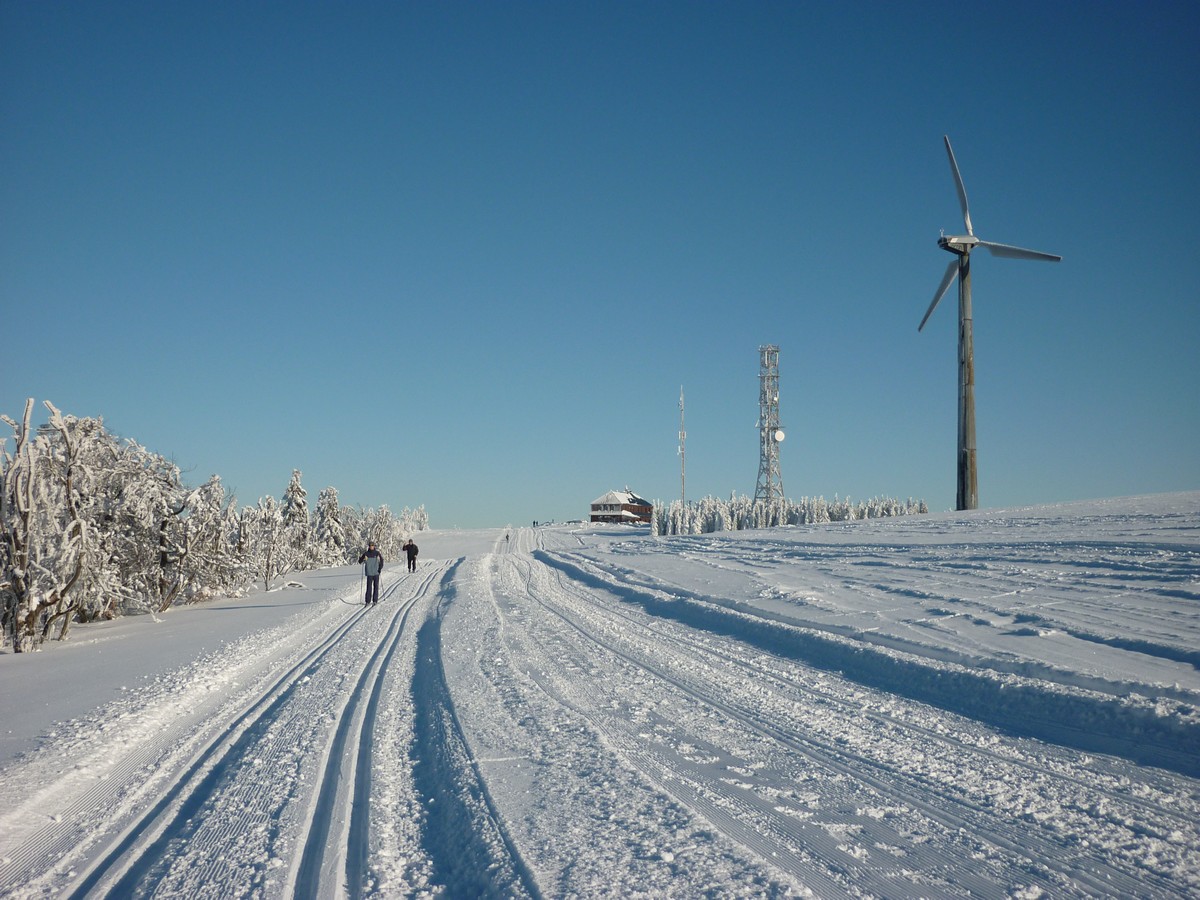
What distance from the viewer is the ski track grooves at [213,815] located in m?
4.09

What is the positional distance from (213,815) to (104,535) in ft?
51.0

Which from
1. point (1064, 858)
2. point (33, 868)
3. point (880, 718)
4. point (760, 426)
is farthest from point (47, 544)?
point (760, 426)

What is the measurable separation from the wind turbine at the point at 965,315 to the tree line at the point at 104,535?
97.0 ft

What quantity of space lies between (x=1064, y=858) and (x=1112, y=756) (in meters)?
2.06

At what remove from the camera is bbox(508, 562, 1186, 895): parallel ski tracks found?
3793 mm

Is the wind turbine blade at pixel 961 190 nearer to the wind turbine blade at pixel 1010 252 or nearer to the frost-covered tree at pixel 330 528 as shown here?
the wind turbine blade at pixel 1010 252

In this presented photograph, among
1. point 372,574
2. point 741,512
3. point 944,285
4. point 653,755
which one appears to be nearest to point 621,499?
point 741,512

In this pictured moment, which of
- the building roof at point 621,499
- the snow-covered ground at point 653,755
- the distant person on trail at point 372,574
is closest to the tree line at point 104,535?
the snow-covered ground at point 653,755

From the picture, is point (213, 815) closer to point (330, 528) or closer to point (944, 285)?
point (944, 285)

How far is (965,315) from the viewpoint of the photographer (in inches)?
1320

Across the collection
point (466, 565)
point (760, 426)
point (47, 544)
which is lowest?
point (466, 565)

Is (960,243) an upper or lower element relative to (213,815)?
upper

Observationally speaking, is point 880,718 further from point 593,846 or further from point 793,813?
point 593,846

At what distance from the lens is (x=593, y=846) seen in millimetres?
4234
